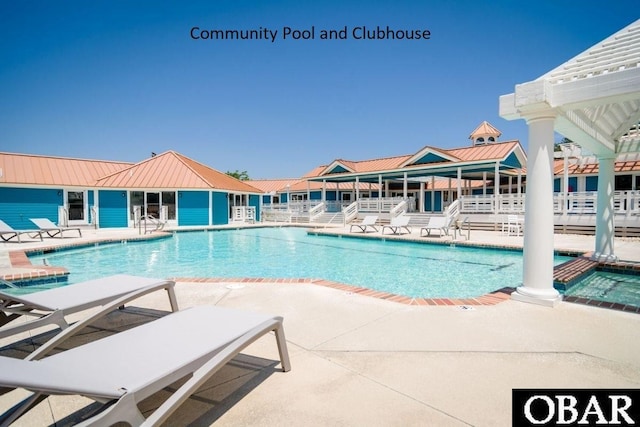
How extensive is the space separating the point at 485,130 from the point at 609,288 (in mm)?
23401

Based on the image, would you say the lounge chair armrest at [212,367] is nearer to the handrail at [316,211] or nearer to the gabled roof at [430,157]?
the gabled roof at [430,157]

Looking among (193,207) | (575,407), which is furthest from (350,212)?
(575,407)

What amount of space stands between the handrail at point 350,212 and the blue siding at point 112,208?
1421cm

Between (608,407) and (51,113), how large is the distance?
106ft

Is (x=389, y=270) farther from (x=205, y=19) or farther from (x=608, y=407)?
(x=205, y=19)

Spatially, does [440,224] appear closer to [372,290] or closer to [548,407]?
[372,290]

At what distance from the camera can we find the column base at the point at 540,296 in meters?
4.15

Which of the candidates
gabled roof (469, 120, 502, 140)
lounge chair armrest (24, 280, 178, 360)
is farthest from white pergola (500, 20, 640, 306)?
gabled roof (469, 120, 502, 140)

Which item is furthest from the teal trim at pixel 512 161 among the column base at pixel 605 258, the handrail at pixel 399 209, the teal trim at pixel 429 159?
the column base at pixel 605 258

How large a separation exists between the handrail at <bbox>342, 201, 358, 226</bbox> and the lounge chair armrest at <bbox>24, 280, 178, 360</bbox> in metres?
19.6

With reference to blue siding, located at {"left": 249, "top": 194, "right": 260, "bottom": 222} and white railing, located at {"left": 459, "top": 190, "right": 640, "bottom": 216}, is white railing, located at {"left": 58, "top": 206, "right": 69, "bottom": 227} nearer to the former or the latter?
blue siding, located at {"left": 249, "top": 194, "right": 260, "bottom": 222}

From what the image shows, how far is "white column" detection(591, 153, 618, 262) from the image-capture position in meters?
7.09

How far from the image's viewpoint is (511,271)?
8141mm

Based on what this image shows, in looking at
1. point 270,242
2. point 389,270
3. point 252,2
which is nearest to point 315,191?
point 270,242
